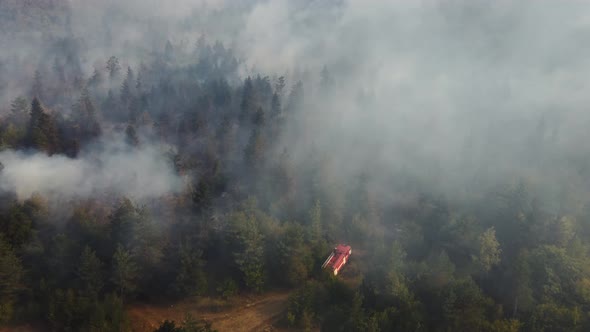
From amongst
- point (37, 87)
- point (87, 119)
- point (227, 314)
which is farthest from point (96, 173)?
point (37, 87)

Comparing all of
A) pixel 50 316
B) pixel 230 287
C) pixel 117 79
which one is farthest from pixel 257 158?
pixel 117 79

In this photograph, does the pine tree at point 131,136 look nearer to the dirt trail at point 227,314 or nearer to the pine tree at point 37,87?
the dirt trail at point 227,314

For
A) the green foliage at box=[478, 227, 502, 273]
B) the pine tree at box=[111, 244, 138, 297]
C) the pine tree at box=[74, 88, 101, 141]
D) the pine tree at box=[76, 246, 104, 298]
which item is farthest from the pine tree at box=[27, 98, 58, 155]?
the green foliage at box=[478, 227, 502, 273]

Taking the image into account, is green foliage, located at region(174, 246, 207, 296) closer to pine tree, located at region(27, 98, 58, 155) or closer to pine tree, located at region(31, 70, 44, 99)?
pine tree, located at region(27, 98, 58, 155)

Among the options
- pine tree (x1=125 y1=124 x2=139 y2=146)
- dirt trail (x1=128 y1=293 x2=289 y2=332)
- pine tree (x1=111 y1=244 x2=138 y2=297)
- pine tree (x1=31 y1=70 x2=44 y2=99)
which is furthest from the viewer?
pine tree (x1=31 y1=70 x2=44 y2=99)

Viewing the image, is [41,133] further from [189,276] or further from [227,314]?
[227,314]

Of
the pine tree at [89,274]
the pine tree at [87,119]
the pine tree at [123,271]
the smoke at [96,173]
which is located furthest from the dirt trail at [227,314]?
the pine tree at [87,119]

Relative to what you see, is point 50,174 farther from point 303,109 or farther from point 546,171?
point 546,171
